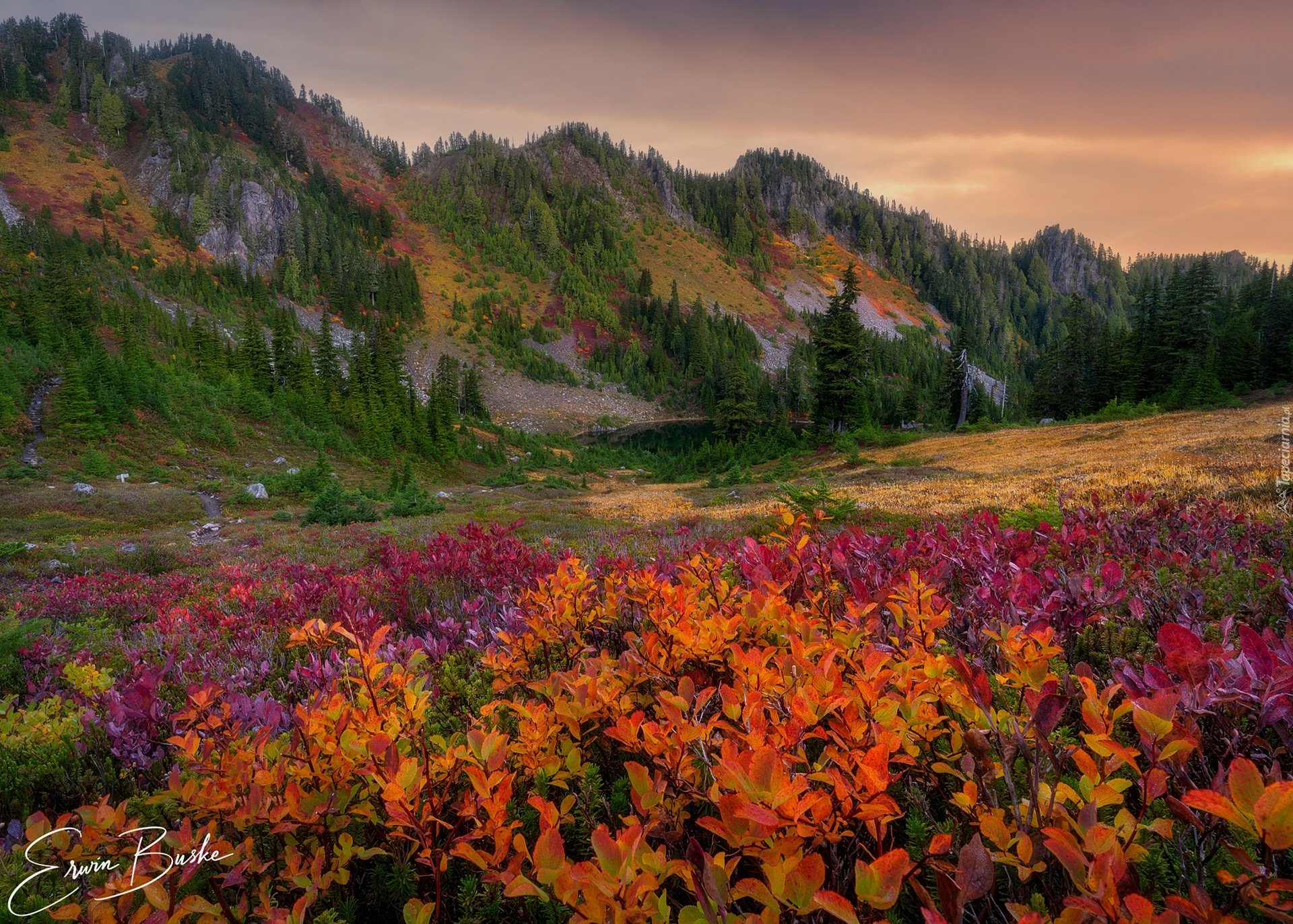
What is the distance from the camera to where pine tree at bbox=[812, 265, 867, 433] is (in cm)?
3888

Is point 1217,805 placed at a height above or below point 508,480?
above

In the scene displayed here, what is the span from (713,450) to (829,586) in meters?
39.9

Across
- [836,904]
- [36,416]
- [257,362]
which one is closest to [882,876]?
[836,904]

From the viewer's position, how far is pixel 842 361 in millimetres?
39500

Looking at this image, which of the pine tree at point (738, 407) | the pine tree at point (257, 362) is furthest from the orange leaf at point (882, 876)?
the pine tree at point (257, 362)

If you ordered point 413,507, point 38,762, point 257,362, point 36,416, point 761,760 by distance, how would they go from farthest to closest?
point 257,362 → point 36,416 → point 413,507 → point 38,762 → point 761,760

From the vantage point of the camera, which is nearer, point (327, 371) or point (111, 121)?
point (327, 371)

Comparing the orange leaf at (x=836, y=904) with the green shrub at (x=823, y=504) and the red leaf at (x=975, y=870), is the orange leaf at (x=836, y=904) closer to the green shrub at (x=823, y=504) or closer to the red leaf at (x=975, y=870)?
the red leaf at (x=975, y=870)

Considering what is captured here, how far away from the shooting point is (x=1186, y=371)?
138 ft

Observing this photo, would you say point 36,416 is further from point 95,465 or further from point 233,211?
point 233,211
